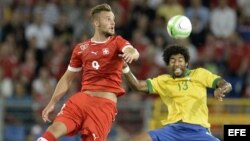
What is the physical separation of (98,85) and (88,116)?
44cm

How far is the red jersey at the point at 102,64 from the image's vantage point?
1277cm

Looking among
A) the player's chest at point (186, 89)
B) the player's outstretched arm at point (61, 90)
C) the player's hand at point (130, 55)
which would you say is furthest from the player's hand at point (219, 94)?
the player's outstretched arm at point (61, 90)

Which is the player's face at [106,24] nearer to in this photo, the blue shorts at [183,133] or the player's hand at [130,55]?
the player's hand at [130,55]

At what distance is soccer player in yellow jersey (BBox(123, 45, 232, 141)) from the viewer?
13.0 meters

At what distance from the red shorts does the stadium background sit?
7.01m

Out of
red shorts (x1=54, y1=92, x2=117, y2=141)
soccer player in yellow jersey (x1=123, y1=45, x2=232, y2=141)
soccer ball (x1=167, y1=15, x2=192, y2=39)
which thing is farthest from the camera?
soccer ball (x1=167, y1=15, x2=192, y2=39)

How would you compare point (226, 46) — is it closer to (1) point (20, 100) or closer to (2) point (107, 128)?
(1) point (20, 100)

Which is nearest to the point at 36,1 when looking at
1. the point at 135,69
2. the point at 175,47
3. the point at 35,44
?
the point at 35,44

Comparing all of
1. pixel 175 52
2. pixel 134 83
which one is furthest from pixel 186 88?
pixel 134 83

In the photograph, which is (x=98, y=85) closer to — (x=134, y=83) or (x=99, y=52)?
(x=99, y=52)

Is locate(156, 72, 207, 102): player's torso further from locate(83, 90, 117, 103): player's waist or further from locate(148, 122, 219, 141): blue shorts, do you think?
locate(83, 90, 117, 103): player's waist

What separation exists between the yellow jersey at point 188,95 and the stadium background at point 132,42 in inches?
259

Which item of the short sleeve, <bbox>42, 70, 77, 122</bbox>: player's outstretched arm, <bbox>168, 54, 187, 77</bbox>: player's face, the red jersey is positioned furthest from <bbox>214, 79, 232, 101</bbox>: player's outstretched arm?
<bbox>42, 70, 77, 122</bbox>: player's outstretched arm

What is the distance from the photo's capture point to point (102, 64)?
42.0 feet
